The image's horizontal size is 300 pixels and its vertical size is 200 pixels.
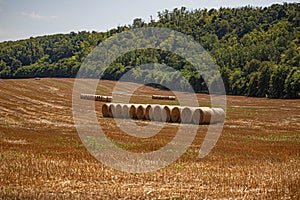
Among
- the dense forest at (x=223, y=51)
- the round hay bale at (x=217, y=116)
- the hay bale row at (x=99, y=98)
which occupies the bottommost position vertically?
the round hay bale at (x=217, y=116)

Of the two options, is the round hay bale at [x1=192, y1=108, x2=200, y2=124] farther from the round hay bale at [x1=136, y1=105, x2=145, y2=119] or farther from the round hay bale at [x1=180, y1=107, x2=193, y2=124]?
the round hay bale at [x1=136, y1=105, x2=145, y2=119]

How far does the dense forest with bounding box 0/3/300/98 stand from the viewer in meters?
68.4

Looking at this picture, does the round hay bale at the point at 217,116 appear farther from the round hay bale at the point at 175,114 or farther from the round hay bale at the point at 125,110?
the round hay bale at the point at 125,110

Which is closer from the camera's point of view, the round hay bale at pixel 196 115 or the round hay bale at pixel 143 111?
the round hay bale at pixel 196 115

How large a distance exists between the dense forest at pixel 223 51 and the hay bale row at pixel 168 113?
35725 millimetres

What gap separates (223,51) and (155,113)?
68544 mm

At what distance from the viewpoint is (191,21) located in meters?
124

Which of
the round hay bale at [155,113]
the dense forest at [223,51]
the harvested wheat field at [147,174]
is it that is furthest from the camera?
the dense forest at [223,51]

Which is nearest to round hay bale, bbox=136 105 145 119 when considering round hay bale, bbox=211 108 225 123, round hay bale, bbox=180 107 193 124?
round hay bale, bbox=180 107 193 124

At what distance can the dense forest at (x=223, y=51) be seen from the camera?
6844 cm

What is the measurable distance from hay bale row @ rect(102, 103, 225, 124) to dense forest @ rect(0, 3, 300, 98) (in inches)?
1406

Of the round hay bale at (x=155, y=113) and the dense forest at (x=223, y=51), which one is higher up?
the dense forest at (x=223, y=51)

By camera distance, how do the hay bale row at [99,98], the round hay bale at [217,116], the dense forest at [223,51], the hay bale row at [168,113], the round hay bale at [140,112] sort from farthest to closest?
the dense forest at [223,51] < the hay bale row at [99,98] < the round hay bale at [140,112] < the round hay bale at [217,116] < the hay bale row at [168,113]

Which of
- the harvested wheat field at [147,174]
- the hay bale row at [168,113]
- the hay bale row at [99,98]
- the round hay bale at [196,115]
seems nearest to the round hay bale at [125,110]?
the hay bale row at [168,113]
